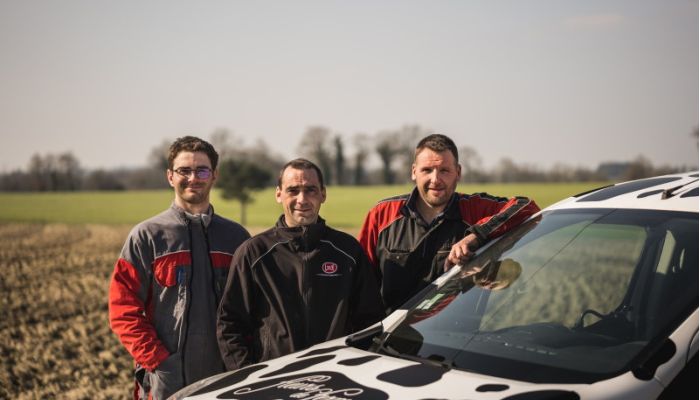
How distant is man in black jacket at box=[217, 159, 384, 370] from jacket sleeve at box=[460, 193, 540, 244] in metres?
0.70

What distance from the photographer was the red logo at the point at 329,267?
12.5 feet

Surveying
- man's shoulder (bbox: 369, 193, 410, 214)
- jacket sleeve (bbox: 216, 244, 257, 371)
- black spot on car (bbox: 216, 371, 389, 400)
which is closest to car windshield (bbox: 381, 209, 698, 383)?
black spot on car (bbox: 216, 371, 389, 400)

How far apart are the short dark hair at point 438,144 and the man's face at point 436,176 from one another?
1.1 inches

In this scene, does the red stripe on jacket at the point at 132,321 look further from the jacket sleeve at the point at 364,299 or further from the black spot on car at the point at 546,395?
the black spot on car at the point at 546,395

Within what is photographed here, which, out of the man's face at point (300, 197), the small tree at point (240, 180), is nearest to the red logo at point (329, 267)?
the man's face at point (300, 197)

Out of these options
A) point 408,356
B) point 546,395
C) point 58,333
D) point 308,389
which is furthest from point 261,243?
point 58,333

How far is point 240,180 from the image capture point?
59219 millimetres

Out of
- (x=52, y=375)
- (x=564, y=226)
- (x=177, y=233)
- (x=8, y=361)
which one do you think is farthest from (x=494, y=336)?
(x=8, y=361)

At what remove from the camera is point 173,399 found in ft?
9.42

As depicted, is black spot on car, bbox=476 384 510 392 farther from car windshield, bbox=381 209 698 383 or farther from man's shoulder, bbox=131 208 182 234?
man's shoulder, bbox=131 208 182 234

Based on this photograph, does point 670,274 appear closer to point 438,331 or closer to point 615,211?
point 615,211

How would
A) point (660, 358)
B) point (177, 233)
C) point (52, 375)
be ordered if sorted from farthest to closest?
point (52, 375) < point (177, 233) < point (660, 358)

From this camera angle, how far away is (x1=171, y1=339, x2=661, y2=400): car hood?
229cm

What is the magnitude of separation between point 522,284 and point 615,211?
547 mm
